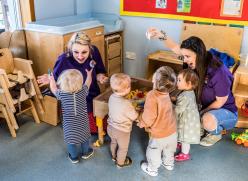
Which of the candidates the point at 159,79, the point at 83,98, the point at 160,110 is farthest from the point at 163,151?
the point at 83,98

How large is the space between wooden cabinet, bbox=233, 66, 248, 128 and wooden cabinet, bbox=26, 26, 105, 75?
135 centimetres

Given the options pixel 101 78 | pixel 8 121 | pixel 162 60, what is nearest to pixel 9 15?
pixel 8 121

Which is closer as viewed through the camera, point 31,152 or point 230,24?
point 31,152

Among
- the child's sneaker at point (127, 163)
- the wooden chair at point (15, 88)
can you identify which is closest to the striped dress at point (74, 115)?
the child's sneaker at point (127, 163)

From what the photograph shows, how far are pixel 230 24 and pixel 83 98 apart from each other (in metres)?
1.59

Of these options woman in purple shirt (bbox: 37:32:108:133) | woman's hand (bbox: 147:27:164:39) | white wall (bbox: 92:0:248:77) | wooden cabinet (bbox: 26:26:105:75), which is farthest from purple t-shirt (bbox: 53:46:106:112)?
white wall (bbox: 92:0:248:77)

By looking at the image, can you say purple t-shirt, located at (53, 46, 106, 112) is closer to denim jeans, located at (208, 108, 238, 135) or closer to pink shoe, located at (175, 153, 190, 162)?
pink shoe, located at (175, 153, 190, 162)

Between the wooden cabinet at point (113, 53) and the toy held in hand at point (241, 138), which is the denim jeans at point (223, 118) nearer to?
the toy held in hand at point (241, 138)

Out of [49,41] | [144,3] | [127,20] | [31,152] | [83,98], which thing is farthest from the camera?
[127,20]

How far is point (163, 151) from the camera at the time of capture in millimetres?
1803

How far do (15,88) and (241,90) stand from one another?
193cm

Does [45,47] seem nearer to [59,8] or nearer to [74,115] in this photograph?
[59,8]

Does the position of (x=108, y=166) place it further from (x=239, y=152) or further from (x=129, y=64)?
(x=129, y=64)

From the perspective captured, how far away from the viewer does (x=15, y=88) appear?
2.21 metres
